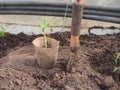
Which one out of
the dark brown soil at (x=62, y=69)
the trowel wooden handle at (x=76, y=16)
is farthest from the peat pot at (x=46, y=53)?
the trowel wooden handle at (x=76, y=16)

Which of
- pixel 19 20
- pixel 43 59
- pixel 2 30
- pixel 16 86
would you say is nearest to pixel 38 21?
pixel 19 20

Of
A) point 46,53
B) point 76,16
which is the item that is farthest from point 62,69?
point 76,16

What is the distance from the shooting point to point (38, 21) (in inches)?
97.0

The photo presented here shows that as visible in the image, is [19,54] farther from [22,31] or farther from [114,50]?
[114,50]

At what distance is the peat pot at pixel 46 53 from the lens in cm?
185

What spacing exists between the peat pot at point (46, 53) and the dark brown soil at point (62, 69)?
0.03 m

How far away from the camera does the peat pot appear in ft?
6.08

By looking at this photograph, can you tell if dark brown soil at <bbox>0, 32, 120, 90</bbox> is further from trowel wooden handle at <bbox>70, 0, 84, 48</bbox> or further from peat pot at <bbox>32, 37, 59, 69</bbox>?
trowel wooden handle at <bbox>70, 0, 84, 48</bbox>

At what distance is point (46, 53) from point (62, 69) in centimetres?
13

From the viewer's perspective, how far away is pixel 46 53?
1863mm

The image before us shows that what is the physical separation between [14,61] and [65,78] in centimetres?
36

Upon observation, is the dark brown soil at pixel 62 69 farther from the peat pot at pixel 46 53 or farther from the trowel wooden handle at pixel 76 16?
the trowel wooden handle at pixel 76 16

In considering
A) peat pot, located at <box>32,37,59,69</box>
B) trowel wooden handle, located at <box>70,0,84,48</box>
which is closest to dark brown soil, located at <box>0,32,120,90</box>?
peat pot, located at <box>32,37,59,69</box>

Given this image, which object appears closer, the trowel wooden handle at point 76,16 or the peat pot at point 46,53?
the trowel wooden handle at point 76,16
